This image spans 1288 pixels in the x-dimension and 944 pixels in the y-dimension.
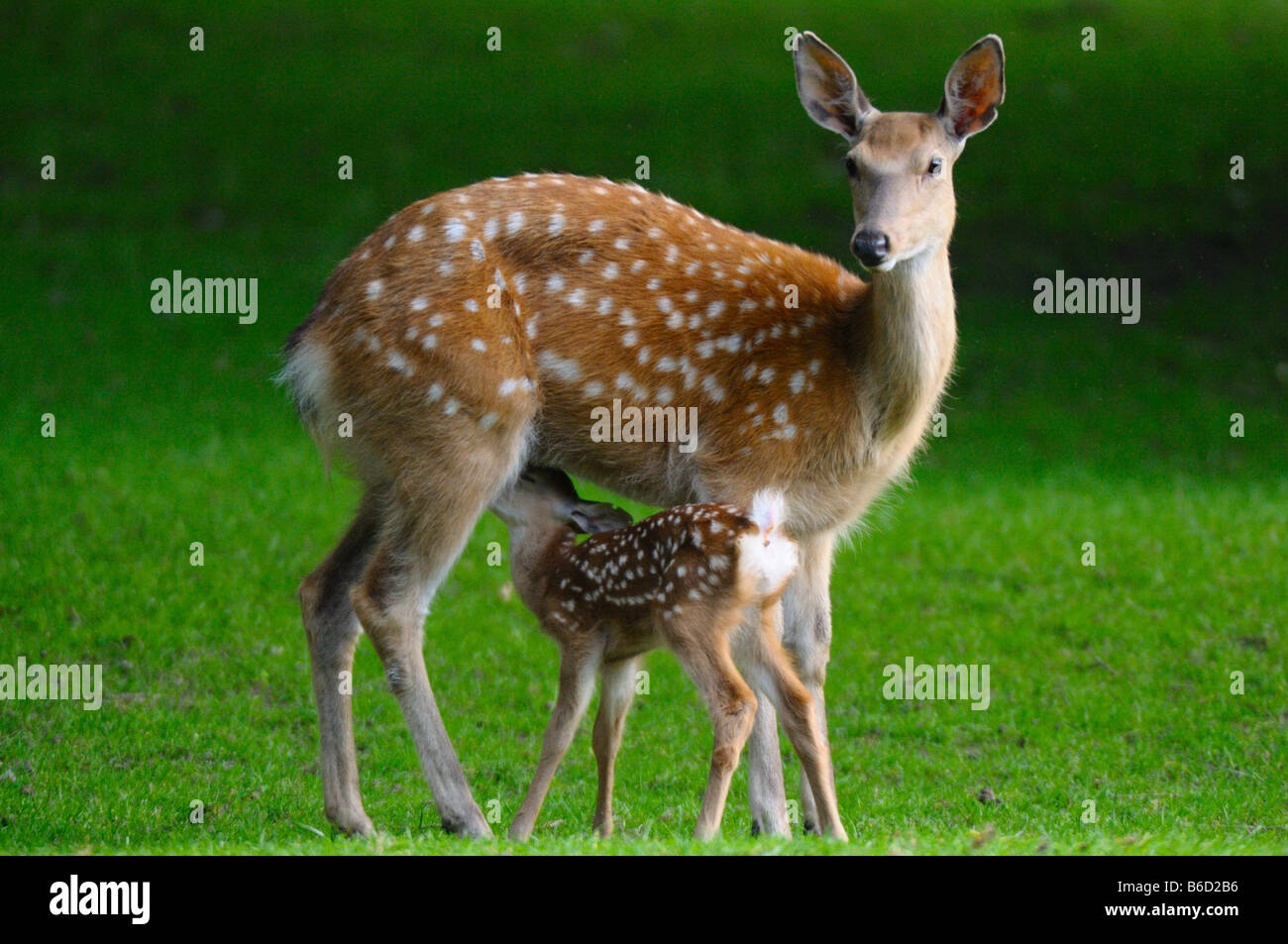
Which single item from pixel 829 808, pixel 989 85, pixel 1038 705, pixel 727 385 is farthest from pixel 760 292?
pixel 1038 705

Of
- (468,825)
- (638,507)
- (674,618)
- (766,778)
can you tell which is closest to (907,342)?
(674,618)

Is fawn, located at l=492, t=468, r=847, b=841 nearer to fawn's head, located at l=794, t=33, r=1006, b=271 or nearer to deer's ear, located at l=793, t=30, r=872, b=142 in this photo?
fawn's head, located at l=794, t=33, r=1006, b=271

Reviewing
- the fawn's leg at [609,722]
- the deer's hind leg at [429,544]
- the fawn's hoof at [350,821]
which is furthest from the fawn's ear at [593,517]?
the fawn's hoof at [350,821]

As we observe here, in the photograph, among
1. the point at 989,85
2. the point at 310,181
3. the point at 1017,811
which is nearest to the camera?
the point at 989,85

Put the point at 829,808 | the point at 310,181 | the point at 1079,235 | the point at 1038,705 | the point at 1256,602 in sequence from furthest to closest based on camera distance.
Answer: the point at 310,181 < the point at 1079,235 < the point at 1256,602 < the point at 1038,705 < the point at 829,808

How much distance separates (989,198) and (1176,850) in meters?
13.5

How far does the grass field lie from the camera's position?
8.23m

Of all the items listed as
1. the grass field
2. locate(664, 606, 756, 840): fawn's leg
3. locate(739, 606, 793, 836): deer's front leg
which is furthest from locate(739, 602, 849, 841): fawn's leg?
locate(739, 606, 793, 836): deer's front leg

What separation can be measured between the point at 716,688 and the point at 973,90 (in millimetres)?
2579

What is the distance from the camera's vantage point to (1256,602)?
1063 centimetres

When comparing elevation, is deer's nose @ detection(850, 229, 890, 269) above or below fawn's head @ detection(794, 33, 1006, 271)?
below

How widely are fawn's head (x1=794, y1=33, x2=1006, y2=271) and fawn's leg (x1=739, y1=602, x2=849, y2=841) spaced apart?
4.65 ft
